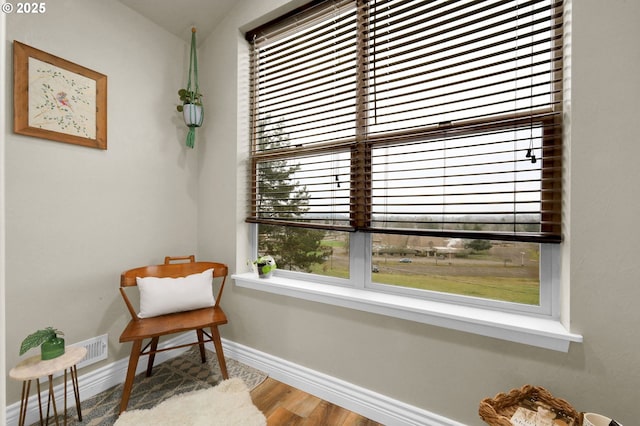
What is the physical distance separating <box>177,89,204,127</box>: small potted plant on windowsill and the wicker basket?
238 centimetres

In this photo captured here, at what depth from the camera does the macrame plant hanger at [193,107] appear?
7.01 ft

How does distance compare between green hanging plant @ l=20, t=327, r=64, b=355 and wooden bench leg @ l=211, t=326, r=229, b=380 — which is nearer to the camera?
green hanging plant @ l=20, t=327, r=64, b=355

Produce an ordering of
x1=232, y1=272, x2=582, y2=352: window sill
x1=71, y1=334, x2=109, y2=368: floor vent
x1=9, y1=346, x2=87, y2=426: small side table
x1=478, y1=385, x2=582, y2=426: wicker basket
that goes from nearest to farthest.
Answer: x1=478, y1=385, x2=582, y2=426: wicker basket
x1=232, y1=272, x2=582, y2=352: window sill
x1=9, y1=346, x2=87, y2=426: small side table
x1=71, y1=334, x2=109, y2=368: floor vent

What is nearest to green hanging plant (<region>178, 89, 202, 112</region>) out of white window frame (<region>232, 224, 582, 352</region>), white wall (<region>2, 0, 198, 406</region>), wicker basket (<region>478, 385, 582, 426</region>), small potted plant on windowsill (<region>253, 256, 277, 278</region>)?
white wall (<region>2, 0, 198, 406</region>)

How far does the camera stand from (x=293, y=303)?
6.14 ft

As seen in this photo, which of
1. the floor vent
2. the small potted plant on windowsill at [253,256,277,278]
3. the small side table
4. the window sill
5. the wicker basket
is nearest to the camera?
the wicker basket

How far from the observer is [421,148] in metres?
1.53

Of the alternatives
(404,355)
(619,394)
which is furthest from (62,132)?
(619,394)

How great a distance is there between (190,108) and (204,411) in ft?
6.58

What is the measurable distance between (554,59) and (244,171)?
1.91 meters

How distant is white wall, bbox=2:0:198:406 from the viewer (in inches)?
59.4

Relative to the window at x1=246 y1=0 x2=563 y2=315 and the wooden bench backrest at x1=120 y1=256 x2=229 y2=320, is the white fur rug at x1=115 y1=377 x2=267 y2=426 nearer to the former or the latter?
the wooden bench backrest at x1=120 y1=256 x2=229 y2=320

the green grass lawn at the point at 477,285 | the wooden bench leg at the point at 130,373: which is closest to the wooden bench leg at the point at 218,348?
the wooden bench leg at the point at 130,373

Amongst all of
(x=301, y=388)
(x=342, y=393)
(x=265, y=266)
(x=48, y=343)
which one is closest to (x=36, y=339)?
(x=48, y=343)
